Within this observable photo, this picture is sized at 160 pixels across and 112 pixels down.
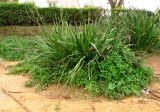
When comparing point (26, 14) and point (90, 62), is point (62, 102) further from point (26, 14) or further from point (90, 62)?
point (26, 14)

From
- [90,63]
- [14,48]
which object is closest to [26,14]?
[14,48]

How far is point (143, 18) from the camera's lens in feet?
28.5

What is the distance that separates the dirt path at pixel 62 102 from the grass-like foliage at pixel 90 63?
164mm

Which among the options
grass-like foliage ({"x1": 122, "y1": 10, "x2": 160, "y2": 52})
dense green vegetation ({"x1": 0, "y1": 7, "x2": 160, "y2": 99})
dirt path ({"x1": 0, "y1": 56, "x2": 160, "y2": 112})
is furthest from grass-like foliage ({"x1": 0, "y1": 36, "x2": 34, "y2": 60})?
dirt path ({"x1": 0, "y1": 56, "x2": 160, "y2": 112})

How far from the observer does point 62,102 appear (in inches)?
254

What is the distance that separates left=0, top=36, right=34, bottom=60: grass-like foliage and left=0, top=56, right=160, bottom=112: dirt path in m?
2.35

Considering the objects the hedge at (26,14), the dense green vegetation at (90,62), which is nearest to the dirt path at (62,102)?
the dense green vegetation at (90,62)

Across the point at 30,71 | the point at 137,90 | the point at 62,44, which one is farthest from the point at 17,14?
the point at 137,90

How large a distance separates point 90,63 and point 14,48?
121 inches

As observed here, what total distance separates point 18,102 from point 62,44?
1.27 meters

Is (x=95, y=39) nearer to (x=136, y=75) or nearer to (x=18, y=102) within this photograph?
(x=136, y=75)

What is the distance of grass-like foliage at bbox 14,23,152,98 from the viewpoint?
Answer: 22.2ft

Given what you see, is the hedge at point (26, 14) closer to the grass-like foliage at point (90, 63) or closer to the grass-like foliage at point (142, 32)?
the grass-like foliage at point (142, 32)

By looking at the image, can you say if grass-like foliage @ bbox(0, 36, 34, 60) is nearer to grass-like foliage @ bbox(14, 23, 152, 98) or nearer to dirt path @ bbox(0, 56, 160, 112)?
grass-like foliage @ bbox(14, 23, 152, 98)
